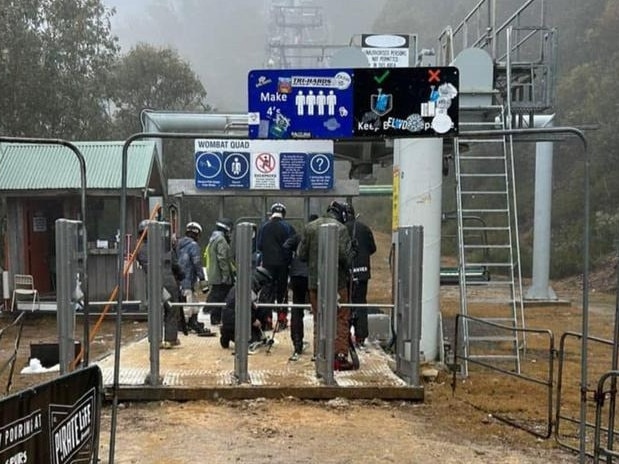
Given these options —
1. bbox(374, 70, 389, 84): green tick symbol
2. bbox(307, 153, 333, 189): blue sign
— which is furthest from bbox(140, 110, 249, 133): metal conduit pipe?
bbox(374, 70, 389, 84): green tick symbol

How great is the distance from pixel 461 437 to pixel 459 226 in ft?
10.6

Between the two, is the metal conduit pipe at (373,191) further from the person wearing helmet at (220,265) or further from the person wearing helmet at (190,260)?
the person wearing helmet at (190,260)

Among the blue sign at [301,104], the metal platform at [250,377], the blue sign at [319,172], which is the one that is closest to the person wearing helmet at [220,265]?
the metal platform at [250,377]

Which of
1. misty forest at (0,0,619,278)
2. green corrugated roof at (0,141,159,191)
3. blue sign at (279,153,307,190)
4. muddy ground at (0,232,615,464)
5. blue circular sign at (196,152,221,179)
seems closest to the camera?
muddy ground at (0,232,615,464)

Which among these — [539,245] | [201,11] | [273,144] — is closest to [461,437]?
[273,144]

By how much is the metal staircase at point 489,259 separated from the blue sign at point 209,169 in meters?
4.11

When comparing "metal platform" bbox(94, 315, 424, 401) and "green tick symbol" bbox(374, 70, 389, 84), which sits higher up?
"green tick symbol" bbox(374, 70, 389, 84)

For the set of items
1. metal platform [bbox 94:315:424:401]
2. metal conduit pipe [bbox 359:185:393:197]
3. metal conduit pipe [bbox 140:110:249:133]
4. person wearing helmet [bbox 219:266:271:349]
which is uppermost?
metal conduit pipe [bbox 140:110:249:133]

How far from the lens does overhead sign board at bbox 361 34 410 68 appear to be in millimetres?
10102

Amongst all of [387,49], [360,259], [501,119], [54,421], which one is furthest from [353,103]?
[387,49]

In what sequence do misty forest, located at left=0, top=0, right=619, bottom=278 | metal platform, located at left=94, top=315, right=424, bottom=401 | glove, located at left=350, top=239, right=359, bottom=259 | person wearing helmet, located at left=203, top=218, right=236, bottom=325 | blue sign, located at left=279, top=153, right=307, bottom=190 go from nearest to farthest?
metal platform, located at left=94, top=315, right=424, bottom=401 < glove, located at left=350, top=239, right=359, bottom=259 < person wearing helmet, located at left=203, top=218, right=236, bottom=325 < blue sign, located at left=279, top=153, right=307, bottom=190 < misty forest, located at left=0, top=0, right=619, bottom=278

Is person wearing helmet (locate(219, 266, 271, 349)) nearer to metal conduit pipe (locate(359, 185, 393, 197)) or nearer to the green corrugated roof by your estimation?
the green corrugated roof

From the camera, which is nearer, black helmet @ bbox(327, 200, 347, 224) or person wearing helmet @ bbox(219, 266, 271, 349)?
black helmet @ bbox(327, 200, 347, 224)

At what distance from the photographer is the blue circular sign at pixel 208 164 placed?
1199cm
